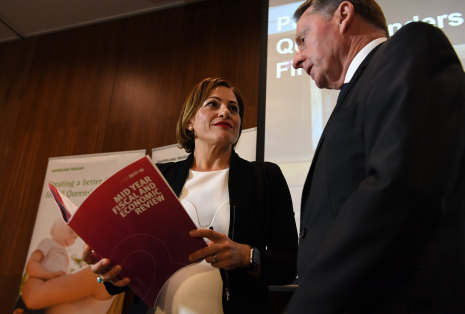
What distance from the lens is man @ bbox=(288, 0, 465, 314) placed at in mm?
645

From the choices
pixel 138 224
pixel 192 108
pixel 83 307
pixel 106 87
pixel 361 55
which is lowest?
pixel 83 307

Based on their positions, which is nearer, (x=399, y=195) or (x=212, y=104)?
(x=399, y=195)

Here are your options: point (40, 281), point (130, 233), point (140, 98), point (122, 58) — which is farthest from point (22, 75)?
point (130, 233)

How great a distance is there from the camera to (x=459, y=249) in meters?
0.70

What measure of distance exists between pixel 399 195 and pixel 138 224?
28.5 inches

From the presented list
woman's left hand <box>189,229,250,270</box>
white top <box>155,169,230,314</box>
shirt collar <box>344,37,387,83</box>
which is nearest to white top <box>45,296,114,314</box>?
white top <box>155,169,230,314</box>

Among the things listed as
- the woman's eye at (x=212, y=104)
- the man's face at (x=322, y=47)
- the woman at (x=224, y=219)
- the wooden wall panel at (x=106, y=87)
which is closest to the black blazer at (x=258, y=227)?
the woman at (x=224, y=219)

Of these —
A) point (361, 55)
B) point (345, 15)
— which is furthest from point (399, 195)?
point (345, 15)

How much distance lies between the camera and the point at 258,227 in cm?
145

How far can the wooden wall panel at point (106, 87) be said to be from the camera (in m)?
3.68

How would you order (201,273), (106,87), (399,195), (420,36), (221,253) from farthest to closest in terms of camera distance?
(106,87), (201,273), (221,253), (420,36), (399,195)

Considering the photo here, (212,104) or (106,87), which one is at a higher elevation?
(106,87)

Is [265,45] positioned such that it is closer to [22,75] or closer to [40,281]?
[40,281]

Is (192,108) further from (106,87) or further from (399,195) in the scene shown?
(106,87)
